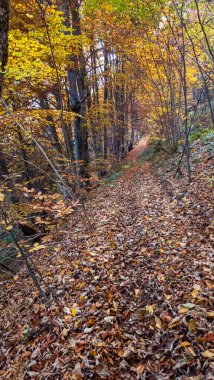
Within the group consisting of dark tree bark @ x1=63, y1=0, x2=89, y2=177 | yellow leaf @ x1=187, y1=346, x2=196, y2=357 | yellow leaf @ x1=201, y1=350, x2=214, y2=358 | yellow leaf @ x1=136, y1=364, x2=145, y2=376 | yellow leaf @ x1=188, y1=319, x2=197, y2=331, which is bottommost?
yellow leaf @ x1=136, y1=364, x2=145, y2=376

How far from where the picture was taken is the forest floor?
253cm

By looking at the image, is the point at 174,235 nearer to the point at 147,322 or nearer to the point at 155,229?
the point at 155,229

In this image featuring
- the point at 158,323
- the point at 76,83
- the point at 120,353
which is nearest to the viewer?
the point at 120,353

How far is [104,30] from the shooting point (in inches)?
390

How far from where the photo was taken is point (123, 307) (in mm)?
3303

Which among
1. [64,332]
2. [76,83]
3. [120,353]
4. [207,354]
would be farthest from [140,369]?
[76,83]

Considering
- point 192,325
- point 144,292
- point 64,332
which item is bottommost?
point 64,332

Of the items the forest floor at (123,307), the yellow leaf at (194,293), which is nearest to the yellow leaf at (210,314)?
the forest floor at (123,307)

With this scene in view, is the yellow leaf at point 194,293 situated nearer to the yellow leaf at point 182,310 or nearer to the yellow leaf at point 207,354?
the yellow leaf at point 182,310

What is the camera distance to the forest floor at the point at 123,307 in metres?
2.53

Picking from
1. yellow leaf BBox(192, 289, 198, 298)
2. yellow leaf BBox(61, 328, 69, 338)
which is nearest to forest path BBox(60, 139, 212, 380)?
yellow leaf BBox(192, 289, 198, 298)

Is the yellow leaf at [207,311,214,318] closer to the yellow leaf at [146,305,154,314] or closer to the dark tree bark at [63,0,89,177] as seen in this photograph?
the yellow leaf at [146,305,154,314]

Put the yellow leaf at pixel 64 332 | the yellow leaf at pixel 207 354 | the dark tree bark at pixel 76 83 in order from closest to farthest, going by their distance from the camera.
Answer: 1. the yellow leaf at pixel 207 354
2. the yellow leaf at pixel 64 332
3. the dark tree bark at pixel 76 83

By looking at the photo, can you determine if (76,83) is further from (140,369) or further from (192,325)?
(140,369)
